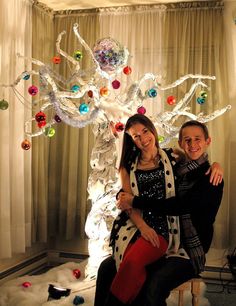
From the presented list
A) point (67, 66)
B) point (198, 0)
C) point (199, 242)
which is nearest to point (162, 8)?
point (198, 0)

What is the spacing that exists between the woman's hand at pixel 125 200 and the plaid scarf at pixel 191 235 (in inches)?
9.7

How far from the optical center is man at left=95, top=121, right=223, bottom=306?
78.8 inches

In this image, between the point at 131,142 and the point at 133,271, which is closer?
the point at 133,271

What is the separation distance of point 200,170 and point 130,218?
0.41 meters

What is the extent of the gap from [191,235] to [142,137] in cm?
53

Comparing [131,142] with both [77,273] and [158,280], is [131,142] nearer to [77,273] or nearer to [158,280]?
[158,280]

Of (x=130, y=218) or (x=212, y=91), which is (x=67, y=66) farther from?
(x=130, y=218)

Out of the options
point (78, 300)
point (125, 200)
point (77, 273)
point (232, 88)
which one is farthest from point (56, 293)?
point (232, 88)

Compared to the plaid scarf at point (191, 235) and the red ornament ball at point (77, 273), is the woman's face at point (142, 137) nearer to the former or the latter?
the plaid scarf at point (191, 235)

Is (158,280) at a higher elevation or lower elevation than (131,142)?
lower

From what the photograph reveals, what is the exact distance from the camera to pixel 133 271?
1.96 m

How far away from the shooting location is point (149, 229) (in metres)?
2.05

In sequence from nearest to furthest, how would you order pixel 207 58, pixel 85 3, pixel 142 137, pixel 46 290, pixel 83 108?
1. pixel 142 137
2. pixel 83 108
3. pixel 46 290
4. pixel 207 58
5. pixel 85 3

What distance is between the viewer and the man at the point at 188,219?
2.00m
